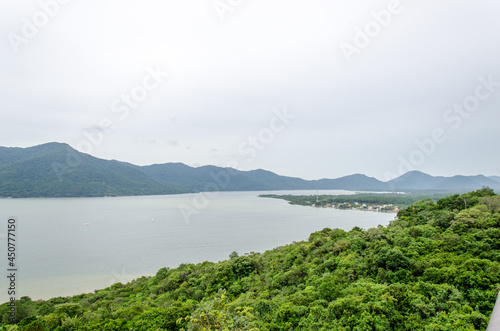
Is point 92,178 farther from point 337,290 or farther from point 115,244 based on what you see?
point 337,290

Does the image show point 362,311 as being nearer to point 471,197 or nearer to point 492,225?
point 492,225

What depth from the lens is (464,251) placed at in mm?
10211

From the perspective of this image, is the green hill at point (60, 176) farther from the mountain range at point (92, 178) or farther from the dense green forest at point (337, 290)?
the dense green forest at point (337, 290)

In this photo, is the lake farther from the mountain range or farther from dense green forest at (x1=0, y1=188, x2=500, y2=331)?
the mountain range

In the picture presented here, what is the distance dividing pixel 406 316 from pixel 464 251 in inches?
193

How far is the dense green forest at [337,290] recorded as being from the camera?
690 centimetres

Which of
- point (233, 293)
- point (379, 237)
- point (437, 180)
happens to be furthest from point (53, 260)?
point (437, 180)

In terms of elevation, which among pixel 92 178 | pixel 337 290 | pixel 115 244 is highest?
pixel 92 178

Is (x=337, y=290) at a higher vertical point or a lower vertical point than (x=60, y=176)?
lower

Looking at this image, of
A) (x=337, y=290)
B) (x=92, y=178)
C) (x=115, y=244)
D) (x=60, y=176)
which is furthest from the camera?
(x=92, y=178)

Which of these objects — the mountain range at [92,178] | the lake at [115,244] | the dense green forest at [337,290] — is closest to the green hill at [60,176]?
the mountain range at [92,178]

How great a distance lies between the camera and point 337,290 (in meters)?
9.37

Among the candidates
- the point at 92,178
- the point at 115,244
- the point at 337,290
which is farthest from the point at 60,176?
the point at 337,290

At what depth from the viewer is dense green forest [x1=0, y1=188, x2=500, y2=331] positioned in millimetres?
6902
